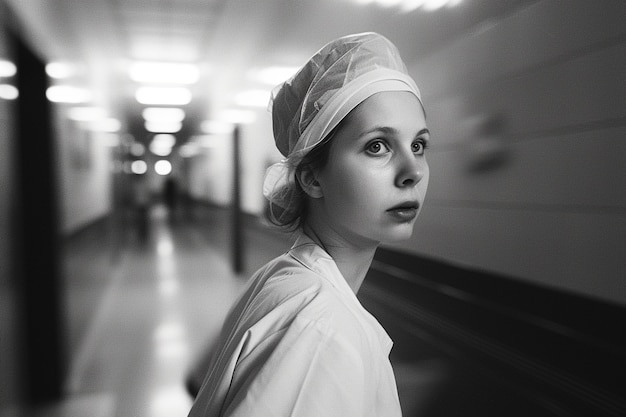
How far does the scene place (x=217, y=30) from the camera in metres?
5.00

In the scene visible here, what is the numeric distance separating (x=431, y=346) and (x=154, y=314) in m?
3.69

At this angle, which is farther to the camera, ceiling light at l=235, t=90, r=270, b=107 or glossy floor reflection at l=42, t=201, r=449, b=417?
ceiling light at l=235, t=90, r=270, b=107

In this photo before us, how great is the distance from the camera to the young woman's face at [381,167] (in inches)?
31.9

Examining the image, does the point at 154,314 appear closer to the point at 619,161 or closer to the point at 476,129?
the point at 476,129

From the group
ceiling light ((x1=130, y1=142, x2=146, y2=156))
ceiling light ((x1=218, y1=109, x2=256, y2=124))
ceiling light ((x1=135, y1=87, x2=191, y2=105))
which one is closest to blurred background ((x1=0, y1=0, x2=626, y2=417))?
ceiling light ((x1=218, y1=109, x2=256, y2=124))

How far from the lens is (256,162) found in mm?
6676

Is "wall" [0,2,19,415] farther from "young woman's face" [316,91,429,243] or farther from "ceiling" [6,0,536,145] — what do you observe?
"young woman's face" [316,91,429,243]

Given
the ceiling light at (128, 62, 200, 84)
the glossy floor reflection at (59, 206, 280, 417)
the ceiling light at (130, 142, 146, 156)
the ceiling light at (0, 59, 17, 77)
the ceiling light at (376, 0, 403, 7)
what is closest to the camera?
the ceiling light at (0, 59, 17, 77)

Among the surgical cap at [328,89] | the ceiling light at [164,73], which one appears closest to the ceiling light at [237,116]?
the ceiling light at [164,73]

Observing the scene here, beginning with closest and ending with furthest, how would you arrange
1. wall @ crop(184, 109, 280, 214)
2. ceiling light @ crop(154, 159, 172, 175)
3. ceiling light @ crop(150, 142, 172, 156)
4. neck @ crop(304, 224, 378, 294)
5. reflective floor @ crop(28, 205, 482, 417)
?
1. neck @ crop(304, 224, 378, 294)
2. reflective floor @ crop(28, 205, 482, 417)
3. wall @ crop(184, 109, 280, 214)
4. ceiling light @ crop(150, 142, 172, 156)
5. ceiling light @ crop(154, 159, 172, 175)

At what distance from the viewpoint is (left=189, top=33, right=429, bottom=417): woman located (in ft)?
2.14

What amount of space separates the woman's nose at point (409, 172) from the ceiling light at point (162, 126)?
12.7 m

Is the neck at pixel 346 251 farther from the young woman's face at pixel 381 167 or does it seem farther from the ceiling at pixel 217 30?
the ceiling at pixel 217 30

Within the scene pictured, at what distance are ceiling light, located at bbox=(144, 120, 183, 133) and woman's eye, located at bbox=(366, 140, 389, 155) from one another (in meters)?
12.7
